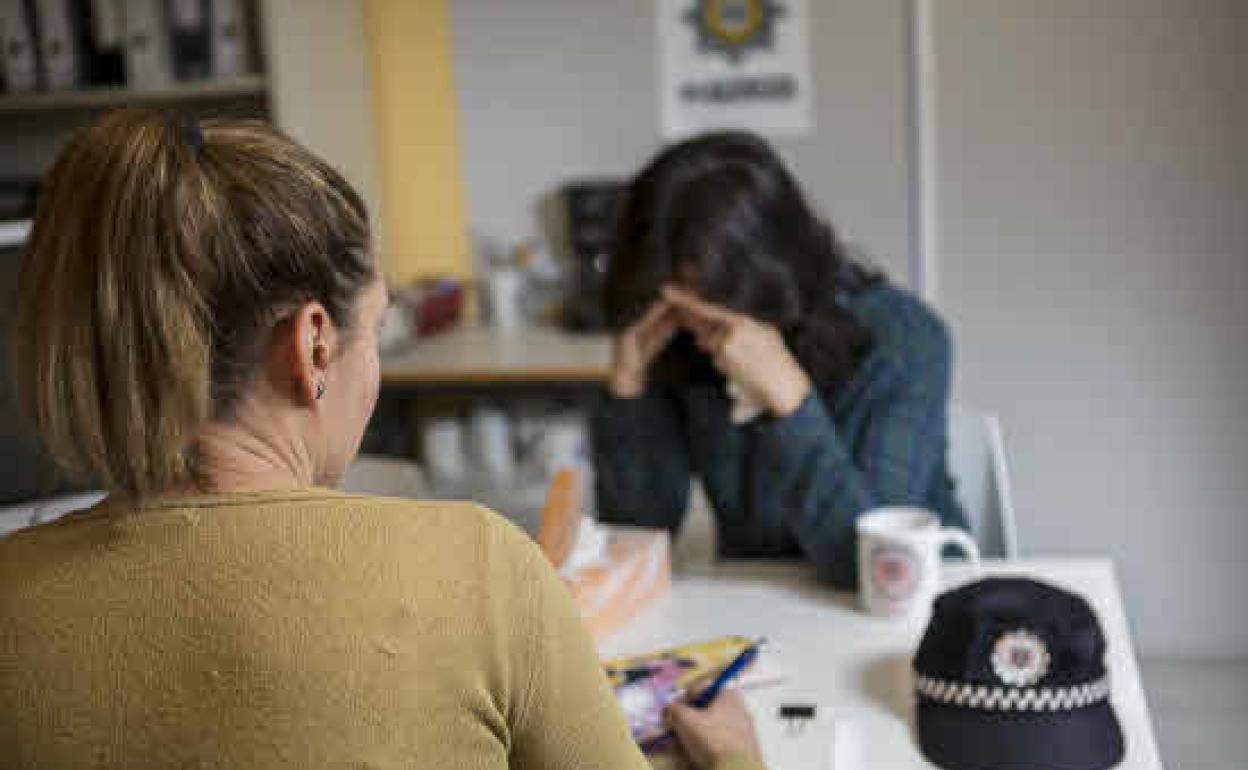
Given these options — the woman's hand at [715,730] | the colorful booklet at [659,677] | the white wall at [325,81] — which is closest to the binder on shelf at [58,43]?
the white wall at [325,81]

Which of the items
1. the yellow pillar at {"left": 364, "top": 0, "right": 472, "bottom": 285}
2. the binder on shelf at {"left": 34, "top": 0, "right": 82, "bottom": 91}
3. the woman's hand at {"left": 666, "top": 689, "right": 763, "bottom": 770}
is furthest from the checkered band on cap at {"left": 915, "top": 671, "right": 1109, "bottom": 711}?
Answer: the binder on shelf at {"left": 34, "top": 0, "right": 82, "bottom": 91}

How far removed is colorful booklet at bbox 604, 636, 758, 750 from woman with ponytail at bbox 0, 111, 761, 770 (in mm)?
440

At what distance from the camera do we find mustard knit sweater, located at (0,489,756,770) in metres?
0.76

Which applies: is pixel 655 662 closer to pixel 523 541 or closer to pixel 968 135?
pixel 523 541

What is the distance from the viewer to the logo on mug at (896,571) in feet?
4.97

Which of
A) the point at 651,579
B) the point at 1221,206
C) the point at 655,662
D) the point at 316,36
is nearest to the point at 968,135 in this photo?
the point at 1221,206

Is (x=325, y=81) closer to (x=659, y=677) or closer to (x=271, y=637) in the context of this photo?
(x=659, y=677)

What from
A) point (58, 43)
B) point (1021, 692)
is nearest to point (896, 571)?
point (1021, 692)

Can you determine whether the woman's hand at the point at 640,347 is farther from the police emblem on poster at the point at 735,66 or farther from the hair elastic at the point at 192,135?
the police emblem on poster at the point at 735,66

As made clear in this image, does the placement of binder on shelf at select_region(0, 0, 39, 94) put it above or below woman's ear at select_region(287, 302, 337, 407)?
above

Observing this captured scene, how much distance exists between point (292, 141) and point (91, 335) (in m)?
0.17

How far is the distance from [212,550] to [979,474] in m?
1.41

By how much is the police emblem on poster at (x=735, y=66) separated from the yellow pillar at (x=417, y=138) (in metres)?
0.55

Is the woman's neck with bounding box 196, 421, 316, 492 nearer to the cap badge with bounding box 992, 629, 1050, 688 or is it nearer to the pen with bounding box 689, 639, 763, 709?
the pen with bounding box 689, 639, 763, 709
